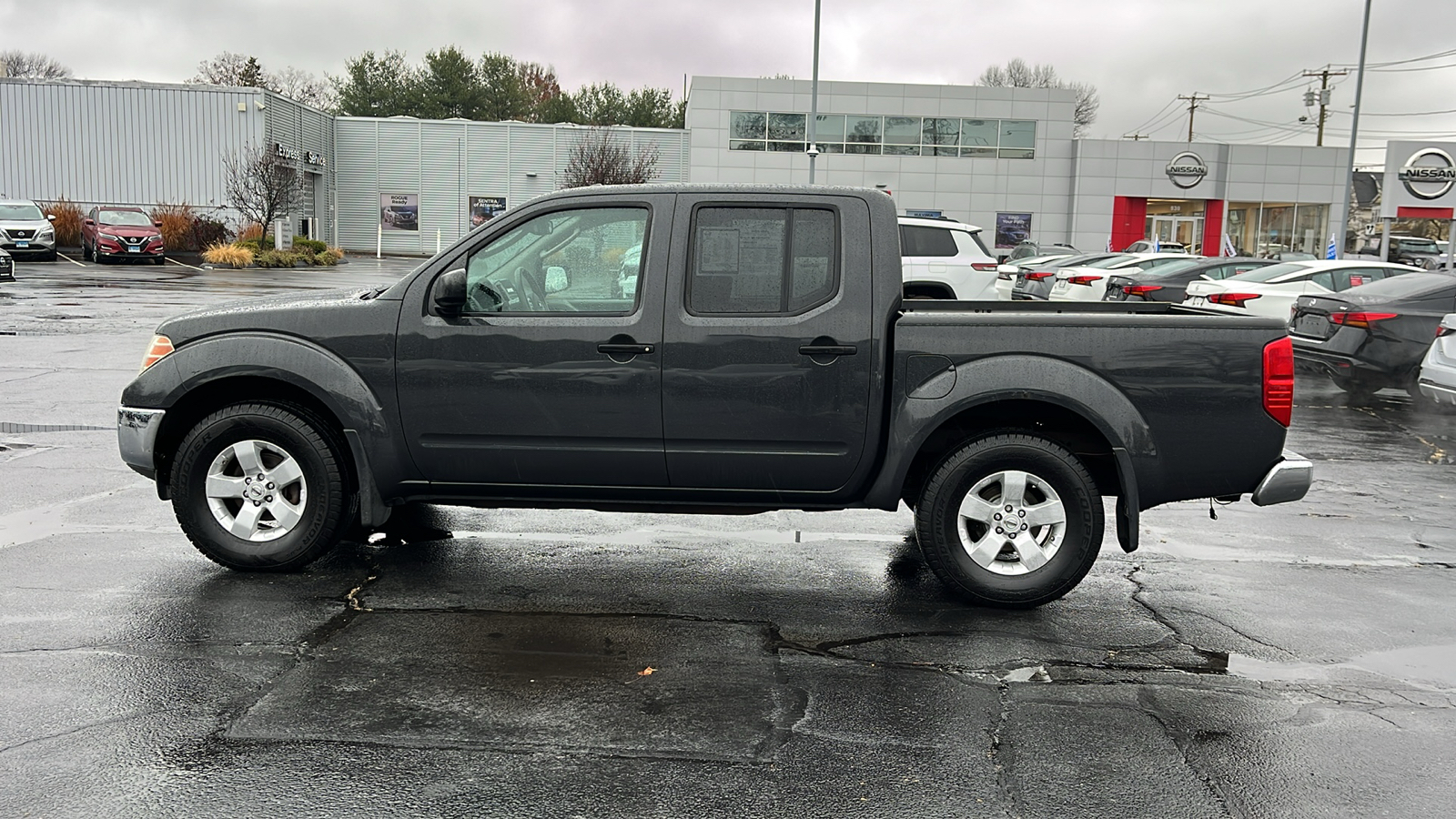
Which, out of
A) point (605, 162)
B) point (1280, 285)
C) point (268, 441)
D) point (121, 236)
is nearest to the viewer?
point (268, 441)

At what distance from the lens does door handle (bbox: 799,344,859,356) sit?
5.43 metres

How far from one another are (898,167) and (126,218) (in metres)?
33.9

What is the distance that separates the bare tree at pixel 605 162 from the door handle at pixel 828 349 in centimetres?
4216

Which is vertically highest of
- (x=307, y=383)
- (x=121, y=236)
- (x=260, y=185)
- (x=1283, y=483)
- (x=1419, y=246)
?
(x=260, y=185)

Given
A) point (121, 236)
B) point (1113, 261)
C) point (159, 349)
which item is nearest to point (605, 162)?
point (121, 236)

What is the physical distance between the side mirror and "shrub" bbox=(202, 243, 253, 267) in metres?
35.9

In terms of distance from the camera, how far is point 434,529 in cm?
686

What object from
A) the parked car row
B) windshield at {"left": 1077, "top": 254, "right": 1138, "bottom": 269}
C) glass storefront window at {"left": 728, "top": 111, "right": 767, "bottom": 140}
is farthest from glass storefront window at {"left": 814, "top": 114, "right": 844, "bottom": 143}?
the parked car row

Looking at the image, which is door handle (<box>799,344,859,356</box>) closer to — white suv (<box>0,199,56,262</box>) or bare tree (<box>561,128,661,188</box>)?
white suv (<box>0,199,56,262</box>)

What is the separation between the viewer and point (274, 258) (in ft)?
131

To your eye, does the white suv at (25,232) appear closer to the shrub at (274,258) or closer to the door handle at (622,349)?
the shrub at (274,258)

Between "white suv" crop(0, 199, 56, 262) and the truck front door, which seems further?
"white suv" crop(0, 199, 56, 262)

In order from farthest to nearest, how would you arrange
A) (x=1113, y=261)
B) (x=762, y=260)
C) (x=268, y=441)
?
Result: 1. (x=1113, y=261)
2. (x=268, y=441)
3. (x=762, y=260)

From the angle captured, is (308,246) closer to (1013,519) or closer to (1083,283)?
(1083,283)
